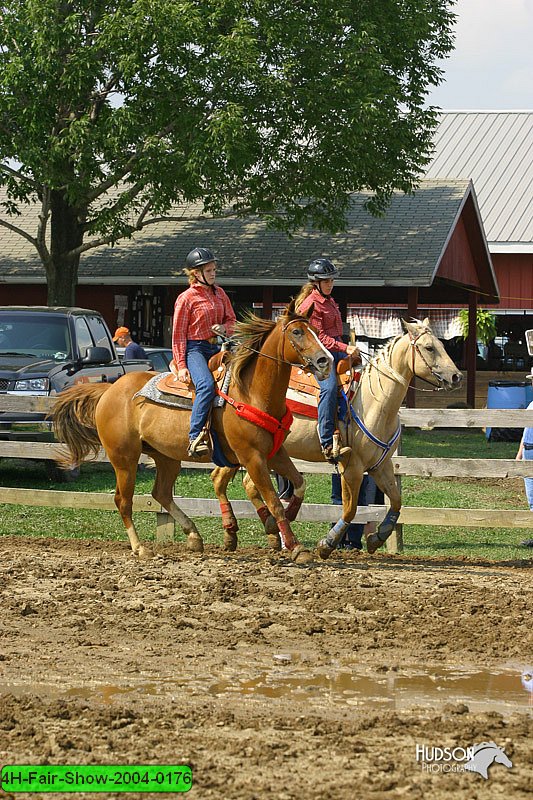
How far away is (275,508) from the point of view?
9.41 meters

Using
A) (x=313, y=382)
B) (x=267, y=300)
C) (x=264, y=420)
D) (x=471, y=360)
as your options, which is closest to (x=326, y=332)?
(x=313, y=382)

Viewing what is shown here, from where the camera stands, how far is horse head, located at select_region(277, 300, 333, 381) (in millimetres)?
9242

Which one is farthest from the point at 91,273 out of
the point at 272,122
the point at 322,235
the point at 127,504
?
the point at 127,504

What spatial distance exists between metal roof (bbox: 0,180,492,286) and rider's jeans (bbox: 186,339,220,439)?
52.0 ft

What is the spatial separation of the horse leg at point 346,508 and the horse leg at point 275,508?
1.96ft

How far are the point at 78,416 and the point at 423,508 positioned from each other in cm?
342

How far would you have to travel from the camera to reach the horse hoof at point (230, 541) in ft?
34.5

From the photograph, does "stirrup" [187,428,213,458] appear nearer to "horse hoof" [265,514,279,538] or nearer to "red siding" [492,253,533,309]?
"horse hoof" [265,514,279,538]

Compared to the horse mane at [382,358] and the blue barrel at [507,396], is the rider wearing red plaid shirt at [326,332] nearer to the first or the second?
the horse mane at [382,358]

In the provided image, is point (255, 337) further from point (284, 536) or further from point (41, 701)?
point (41, 701)

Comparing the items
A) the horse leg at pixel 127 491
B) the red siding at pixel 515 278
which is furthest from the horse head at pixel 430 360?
the red siding at pixel 515 278

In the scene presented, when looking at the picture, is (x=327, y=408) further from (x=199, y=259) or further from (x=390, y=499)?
(x=199, y=259)

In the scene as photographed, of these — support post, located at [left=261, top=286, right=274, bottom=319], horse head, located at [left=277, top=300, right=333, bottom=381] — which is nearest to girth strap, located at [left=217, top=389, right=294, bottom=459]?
horse head, located at [left=277, top=300, right=333, bottom=381]

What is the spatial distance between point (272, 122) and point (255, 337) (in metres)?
13.1
